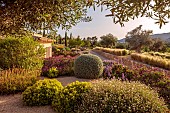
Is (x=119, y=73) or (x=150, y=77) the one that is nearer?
(x=150, y=77)

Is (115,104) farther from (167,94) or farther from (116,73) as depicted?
(116,73)

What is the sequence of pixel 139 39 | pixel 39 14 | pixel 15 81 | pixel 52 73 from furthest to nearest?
1. pixel 139 39
2. pixel 52 73
3. pixel 15 81
4. pixel 39 14

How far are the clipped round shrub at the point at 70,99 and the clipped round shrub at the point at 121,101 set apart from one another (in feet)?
2.20

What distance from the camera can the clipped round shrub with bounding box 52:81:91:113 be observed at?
623 centimetres

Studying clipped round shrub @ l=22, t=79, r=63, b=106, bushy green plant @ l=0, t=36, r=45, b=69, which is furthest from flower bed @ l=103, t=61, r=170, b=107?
bushy green plant @ l=0, t=36, r=45, b=69

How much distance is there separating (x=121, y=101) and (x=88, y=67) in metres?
7.82

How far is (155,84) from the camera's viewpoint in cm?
924

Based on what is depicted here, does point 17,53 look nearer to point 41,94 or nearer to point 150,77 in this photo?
point 41,94

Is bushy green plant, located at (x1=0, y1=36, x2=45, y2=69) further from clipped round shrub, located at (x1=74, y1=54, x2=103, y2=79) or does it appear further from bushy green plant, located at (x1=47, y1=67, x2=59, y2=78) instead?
clipped round shrub, located at (x1=74, y1=54, x2=103, y2=79)

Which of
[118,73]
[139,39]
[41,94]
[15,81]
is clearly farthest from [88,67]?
[139,39]

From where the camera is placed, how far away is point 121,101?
5.10 meters

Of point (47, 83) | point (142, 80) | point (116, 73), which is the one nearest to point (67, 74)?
point (116, 73)

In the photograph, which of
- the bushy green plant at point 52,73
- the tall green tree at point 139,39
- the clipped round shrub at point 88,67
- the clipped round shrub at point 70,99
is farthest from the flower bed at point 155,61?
the tall green tree at point 139,39

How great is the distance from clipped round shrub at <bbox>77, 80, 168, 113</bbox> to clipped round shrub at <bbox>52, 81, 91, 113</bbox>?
0.67m
